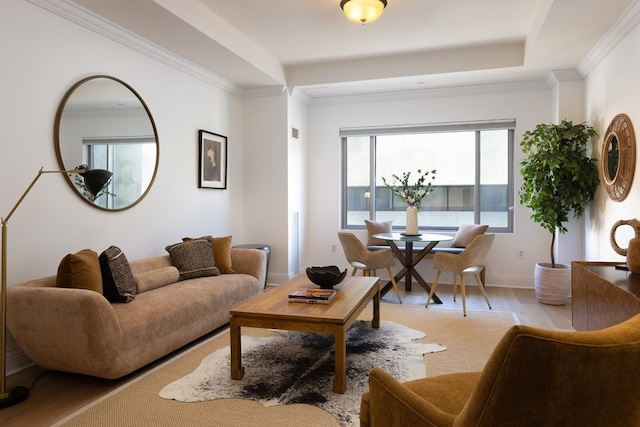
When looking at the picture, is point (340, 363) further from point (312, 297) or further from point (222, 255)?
point (222, 255)

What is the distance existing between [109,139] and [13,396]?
2103 millimetres

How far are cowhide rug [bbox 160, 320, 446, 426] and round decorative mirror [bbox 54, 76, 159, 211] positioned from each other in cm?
170

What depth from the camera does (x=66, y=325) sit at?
2.53 meters

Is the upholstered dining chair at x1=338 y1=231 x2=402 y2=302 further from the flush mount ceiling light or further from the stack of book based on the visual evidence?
the flush mount ceiling light

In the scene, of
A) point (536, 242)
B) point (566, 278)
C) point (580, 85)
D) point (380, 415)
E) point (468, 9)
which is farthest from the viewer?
point (536, 242)

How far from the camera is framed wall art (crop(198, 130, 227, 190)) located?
501cm

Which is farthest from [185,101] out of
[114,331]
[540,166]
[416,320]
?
[540,166]

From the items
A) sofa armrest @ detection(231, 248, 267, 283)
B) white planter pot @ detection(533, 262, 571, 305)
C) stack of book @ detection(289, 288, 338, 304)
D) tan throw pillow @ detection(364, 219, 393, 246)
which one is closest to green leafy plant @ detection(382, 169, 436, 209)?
tan throw pillow @ detection(364, 219, 393, 246)

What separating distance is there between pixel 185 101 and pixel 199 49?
2.22 ft

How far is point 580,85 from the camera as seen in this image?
5102 millimetres

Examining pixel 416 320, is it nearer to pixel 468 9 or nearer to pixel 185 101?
pixel 468 9

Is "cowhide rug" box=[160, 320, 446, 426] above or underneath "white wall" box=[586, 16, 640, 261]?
underneath

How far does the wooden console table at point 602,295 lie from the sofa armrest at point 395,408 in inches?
56.8

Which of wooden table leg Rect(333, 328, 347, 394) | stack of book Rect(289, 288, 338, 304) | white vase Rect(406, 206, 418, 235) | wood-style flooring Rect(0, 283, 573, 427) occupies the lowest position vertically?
wood-style flooring Rect(0, 283, 573, 427)
